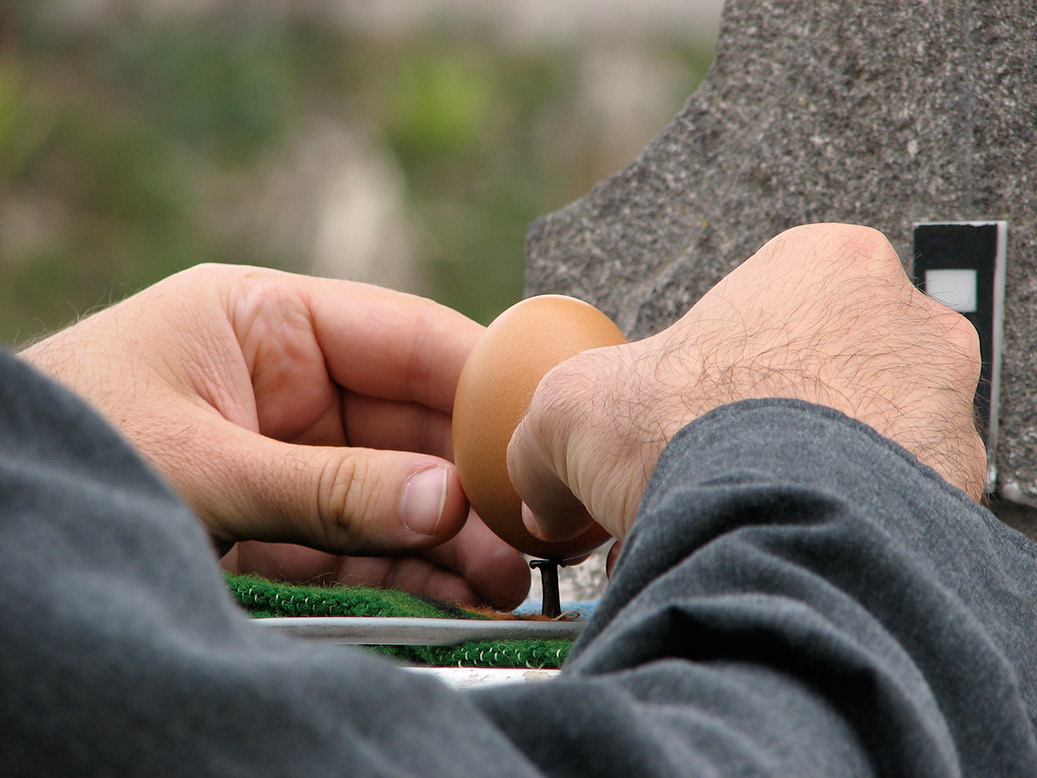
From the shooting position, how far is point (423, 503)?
2.91 feet

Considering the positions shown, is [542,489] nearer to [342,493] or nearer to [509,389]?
[509,389]

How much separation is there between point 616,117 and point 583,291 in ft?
28.4

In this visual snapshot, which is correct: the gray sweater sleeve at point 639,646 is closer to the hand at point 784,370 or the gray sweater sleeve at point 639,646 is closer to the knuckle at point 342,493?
the hand at point 784,370

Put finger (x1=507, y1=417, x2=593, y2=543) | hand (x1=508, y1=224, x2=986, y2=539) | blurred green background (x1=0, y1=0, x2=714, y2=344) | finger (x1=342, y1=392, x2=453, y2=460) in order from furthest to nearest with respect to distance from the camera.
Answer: blurred green background (x1=0, y1=0, x2=714, y2=344)
finger (x1=342, y1=392, x2=453, y2=460)
finger (x1=507, y1=417, x2=593, y2=543)
hand (x1=508, y1=224, x2=986, y2=539)

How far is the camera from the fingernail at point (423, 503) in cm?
89

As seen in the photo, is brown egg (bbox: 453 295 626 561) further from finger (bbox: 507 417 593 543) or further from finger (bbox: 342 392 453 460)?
finger (bbox: 342 392 453 460)

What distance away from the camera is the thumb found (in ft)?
2.92

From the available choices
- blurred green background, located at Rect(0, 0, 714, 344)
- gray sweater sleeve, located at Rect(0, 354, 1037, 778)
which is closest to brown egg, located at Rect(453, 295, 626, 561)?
gray sweater sleeve, located at Rect(0, 354, 1037, 778)

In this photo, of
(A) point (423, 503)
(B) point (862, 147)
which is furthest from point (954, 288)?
(A) point (423, 503)

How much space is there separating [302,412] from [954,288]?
718 mm

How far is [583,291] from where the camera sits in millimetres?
1281

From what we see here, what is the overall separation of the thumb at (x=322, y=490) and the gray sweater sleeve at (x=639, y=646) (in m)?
0.41

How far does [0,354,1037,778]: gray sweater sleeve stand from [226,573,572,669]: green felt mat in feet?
0.92

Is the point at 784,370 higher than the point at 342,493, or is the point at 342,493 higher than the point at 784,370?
the point at 784,370
